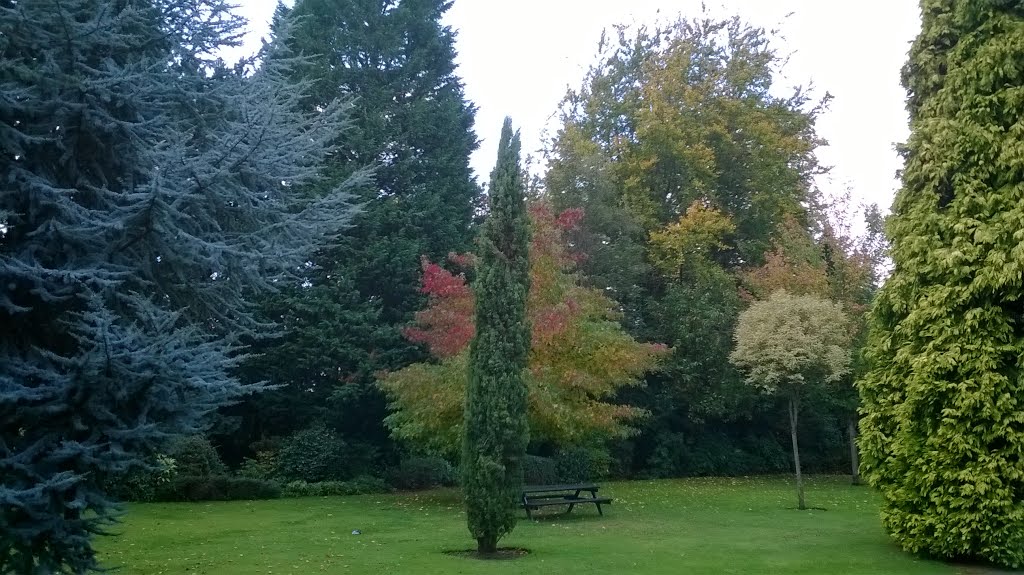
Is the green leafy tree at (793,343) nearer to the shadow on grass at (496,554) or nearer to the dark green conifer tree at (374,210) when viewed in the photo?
the shadow on grass at (496,554)

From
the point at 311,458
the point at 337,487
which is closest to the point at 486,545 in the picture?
the point at 337,487

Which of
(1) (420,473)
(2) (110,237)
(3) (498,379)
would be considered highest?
(2) (110,237)

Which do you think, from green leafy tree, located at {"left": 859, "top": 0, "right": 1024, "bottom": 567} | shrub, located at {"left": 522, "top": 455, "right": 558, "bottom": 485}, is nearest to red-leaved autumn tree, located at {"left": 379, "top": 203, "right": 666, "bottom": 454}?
shrub, located at {"left": 522, "top": 455, "right": 558, "bottom": 485}

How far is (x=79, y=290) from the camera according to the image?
782 cm

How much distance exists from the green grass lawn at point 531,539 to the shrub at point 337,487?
48.0 inches

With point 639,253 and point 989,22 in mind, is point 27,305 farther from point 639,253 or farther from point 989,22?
point 639,253

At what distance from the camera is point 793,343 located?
17266 millimetres

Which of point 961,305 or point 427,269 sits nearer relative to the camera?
point 961,305

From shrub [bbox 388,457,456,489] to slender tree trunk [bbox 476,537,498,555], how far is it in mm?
11798

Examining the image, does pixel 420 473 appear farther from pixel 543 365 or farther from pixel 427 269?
pixel 543 365

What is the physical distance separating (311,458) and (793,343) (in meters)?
12.6

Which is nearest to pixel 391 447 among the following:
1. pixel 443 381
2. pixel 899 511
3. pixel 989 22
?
pixel 443 381

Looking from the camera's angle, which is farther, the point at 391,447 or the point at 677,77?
the point at 677,77

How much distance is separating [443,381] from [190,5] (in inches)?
369
